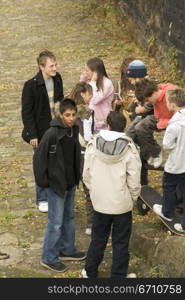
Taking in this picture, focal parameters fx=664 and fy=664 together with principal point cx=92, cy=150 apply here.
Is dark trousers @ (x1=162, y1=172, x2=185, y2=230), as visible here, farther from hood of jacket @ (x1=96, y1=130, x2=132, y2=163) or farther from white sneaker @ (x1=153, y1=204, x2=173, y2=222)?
hood of jacket @ (x1=96, y1=130, x2=132, y2=163)

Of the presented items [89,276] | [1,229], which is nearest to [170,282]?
[89,276]

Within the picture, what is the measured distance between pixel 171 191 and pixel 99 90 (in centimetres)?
175

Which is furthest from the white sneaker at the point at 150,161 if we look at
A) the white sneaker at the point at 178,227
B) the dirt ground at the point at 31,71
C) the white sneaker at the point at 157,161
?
the dirt ground at the point at 31,71

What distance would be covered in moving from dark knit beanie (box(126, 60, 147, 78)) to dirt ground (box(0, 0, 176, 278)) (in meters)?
1.77

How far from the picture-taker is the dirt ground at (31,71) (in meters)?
7.53

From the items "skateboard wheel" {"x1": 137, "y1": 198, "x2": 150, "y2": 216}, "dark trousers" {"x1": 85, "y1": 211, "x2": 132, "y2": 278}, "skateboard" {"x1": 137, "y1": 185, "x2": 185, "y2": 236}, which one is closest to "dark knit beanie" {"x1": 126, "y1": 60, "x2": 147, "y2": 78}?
"skateboard" {"x1": 137, "y1": 185, "x2": 185, "y2": 236}

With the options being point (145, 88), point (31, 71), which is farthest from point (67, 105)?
point (31, 71)

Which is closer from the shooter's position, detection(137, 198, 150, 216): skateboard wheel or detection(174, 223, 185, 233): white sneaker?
detection(174, 223, 185, 233): white sneaker

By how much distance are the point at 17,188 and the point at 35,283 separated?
285 cm

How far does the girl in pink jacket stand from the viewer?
819 centimetres

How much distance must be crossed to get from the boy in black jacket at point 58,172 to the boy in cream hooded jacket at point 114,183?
0.35 metres

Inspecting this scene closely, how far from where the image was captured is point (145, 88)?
7.49 meters

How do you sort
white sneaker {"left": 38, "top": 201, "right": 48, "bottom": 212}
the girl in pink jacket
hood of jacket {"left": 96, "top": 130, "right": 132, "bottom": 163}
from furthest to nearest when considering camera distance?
1. white sneaker {"left": 38, "top": 201, "right": 48, "bottom": 212}
2. the girl in pink jacket
3. hood of jacket {"left": 96, "top": 130, "right": 132, "bottom": 163}

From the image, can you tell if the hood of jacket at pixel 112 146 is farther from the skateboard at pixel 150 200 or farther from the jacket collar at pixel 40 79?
the jacket collar at pixel 40 79
